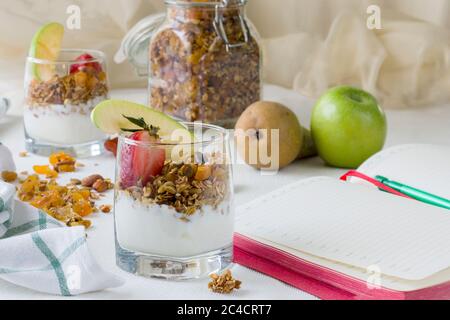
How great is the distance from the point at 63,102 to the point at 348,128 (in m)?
0.44

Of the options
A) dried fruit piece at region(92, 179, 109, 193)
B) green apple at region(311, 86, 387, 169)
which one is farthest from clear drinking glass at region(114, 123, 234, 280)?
green apple at region(311, 86, 387, 169)

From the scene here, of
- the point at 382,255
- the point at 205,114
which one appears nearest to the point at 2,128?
the point at 205,114

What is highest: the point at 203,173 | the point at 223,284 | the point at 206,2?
the point at 206,2

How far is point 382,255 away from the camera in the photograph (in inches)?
33.4

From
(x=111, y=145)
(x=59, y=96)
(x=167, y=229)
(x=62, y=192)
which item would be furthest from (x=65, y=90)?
(x=167, y=229)

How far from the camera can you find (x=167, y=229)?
82cm

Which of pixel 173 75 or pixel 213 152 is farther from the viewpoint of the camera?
pixel 173 75

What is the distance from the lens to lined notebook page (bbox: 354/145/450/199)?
43.0 inches

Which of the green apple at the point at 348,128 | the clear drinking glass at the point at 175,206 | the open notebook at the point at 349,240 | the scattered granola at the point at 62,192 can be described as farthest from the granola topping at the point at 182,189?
the green apple at the point at 348,128

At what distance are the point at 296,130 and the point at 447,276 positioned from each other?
0.51 meters

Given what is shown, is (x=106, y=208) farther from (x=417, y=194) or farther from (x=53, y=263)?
(x=417, y=194)

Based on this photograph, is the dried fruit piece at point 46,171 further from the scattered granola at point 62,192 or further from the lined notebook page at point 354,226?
the lined notebook page at point 354,226

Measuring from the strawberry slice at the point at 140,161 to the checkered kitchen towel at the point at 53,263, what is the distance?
0.09m
